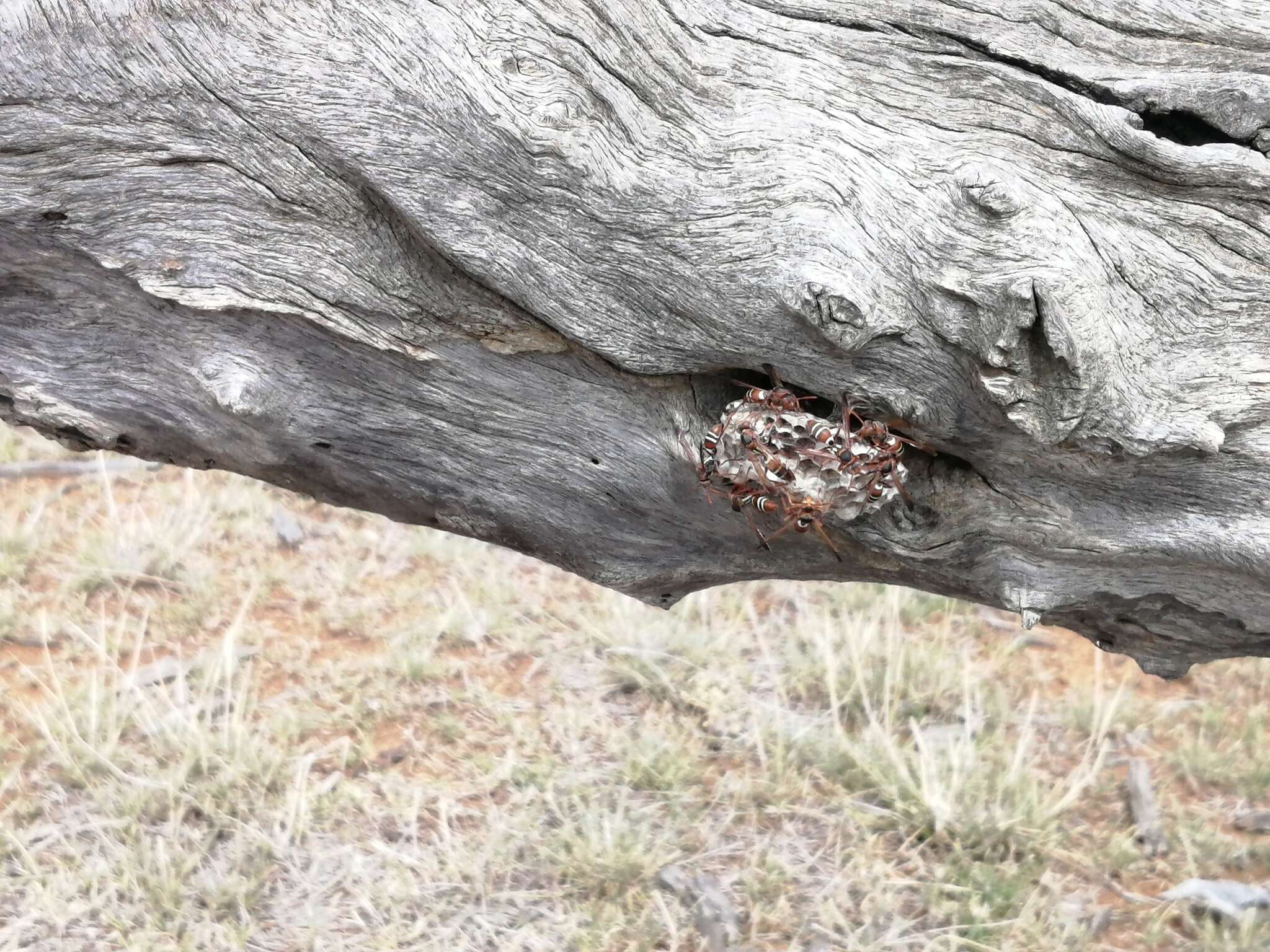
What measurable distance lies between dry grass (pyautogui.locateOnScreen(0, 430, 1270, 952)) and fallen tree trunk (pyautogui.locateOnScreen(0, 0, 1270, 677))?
213 cm

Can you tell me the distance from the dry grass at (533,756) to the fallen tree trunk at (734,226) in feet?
6.99

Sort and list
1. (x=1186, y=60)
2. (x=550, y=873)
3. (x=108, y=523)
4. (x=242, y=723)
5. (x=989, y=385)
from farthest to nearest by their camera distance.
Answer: (x=108, y=523), (x=242, y=723), (x=550, y=873), (x=1186, y=60), (x=989, y=385)

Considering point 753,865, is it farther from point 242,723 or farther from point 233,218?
point 233,218

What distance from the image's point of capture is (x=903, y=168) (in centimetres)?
180

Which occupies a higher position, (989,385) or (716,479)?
(989,385)

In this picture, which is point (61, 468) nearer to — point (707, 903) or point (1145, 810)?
point (707, 903)

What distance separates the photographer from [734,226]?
1797 mm

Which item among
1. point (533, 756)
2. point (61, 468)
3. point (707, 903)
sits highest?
point (707, 903)

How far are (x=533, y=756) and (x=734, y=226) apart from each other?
9.96 ft

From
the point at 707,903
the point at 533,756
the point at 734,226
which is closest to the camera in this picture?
the point at 734,226

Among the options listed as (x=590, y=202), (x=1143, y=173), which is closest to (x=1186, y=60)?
(x=1143, y=173)

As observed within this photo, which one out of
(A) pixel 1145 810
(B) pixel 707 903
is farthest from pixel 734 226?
(A) pixel 1145 810

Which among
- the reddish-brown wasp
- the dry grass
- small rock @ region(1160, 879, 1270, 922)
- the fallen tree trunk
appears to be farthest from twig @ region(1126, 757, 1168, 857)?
the reddish-brown wasp

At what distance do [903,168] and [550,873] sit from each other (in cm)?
280
